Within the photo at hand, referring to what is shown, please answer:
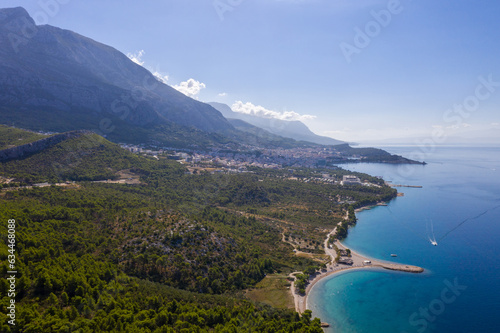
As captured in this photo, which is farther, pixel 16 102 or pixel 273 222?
pixel 16 102

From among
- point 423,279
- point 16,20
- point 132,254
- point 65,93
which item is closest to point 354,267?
point 423,279

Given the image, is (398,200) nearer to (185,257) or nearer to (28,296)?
(185,257)

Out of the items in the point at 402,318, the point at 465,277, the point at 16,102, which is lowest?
the point at 402,318

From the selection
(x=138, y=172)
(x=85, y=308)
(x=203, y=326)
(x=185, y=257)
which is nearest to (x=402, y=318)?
(x=203, y=326)

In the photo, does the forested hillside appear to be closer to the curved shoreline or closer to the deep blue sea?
the curved shoreline

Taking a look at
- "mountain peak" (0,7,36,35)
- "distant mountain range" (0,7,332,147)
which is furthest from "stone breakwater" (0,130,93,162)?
"mountain peak" (0,7,36,35)

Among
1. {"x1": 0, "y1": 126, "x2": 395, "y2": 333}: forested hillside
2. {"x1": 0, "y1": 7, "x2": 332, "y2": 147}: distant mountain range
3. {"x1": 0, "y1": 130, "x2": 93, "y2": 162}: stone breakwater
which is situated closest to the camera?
{"x1": 0, "y1": 126, "x2": 395, "y2": 333}: forested hillside

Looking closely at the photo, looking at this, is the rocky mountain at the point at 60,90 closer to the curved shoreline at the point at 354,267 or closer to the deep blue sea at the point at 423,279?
the curved shoreline at the point at 354,267
